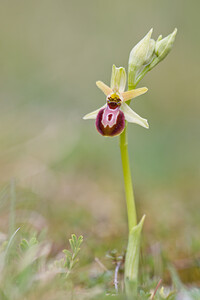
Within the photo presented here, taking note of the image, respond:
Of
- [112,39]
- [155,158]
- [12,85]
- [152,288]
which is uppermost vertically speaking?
[112,39]

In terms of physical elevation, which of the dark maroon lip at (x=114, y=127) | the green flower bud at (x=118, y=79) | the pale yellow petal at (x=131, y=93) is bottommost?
the dark maroon lip at (x=114, y=127)

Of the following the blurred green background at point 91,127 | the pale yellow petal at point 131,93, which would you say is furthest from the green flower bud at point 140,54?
the blurred green background at point 91,127

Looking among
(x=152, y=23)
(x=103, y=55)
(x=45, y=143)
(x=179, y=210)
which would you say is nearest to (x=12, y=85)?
(x=103, y=55)

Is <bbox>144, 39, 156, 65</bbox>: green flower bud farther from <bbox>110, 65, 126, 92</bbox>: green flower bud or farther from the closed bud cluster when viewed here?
<bbox>110, 65, 126, 92</bbox>: green flower bud

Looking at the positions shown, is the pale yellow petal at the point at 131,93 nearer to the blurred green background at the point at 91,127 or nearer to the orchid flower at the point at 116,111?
the orchid flower at the point at 116,111

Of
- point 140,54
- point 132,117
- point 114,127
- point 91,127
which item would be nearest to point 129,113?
point 132,117

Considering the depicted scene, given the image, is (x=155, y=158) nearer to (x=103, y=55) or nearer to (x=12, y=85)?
(x=12, y=85)

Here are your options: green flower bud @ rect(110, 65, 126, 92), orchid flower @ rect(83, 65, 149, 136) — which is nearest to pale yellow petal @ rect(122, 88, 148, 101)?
orchid flower @ rect(83, 65, 149, 136)
